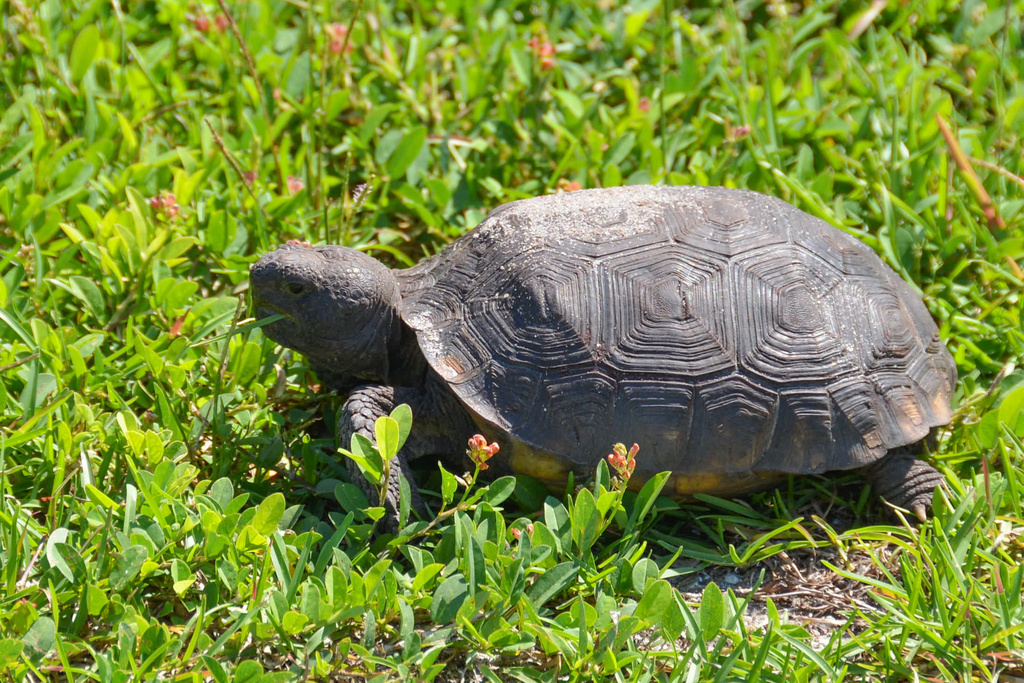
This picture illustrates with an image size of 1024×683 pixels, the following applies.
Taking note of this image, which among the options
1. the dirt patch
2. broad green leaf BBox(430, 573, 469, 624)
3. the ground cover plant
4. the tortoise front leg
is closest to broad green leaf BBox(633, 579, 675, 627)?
the ground cover plant

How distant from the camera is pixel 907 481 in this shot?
3172mm

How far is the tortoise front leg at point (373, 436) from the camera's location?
116 inches

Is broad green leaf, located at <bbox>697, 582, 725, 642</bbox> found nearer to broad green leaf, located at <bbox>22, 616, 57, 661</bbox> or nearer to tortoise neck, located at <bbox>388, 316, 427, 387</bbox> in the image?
tortoise neck, located at <bbox>388, 316, 427, 387</bbox>

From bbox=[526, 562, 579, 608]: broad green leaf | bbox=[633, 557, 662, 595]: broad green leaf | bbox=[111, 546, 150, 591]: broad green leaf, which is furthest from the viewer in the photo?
bbox=[633, 557, 662, 595]: broad green leaf

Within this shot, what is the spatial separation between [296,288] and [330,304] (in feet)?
0.40

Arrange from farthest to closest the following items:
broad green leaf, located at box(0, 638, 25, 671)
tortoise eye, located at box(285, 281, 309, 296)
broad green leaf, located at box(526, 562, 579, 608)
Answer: tortoise eye, located at box(285, 281, 309, 296)
broad green leaf, located at box(526, 562, 579, 608)
broad green leaf, located at box(0, 638, 25, 671)

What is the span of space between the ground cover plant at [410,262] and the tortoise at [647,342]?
7.2 inches

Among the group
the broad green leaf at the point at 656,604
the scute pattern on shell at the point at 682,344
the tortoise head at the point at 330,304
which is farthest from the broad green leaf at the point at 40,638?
the broad green leaf at the point at 656,604

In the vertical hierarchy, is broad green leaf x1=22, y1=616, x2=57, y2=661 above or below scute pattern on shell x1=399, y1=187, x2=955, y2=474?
below

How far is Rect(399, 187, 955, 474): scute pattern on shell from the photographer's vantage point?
2924 mm

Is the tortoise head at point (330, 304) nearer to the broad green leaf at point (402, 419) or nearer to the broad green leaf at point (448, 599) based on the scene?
the broad green leaf at point (402, 419)

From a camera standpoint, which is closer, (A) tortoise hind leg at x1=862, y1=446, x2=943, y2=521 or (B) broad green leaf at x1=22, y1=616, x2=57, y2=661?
(B) broad green leaf at x1=22, y1=616, x2=57, y2=661

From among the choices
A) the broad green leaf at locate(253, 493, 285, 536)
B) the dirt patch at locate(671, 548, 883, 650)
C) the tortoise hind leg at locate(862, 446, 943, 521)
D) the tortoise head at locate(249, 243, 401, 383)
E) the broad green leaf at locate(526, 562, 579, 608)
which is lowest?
the dirt patch at locate(671, 548, 883, 650)

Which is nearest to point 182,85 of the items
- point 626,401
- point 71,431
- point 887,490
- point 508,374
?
point 71,431
